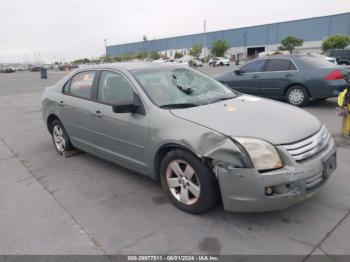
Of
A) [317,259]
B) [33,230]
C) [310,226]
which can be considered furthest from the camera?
[33,230]

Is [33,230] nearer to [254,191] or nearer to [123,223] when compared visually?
[123,223]

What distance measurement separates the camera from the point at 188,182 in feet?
10.5

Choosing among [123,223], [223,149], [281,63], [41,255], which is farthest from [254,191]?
[281,63]

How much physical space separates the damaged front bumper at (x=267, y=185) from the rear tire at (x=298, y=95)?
582 cm

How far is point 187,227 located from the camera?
3.04 meters

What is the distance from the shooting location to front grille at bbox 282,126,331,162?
2820 mm

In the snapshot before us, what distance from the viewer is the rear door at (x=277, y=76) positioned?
8328 millimetres

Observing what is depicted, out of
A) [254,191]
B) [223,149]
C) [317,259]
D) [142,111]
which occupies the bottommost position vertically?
[317,259]

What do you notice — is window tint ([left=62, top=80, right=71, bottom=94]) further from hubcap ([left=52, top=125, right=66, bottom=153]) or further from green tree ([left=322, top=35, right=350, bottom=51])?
green tree ([left=322, top=35, right=350, bottom=51])

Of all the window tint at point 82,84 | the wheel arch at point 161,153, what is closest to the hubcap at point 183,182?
the wheel arch at point 161,153

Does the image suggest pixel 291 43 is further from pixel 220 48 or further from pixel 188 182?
pixel 188 182

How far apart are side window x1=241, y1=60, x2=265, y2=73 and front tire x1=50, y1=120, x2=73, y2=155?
5.98m

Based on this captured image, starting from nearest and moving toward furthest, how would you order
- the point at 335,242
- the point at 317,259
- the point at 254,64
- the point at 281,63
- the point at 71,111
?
the point at 317,259
the point at 335,242
the point at 71,111
the point at 281,63
the point at 254,64

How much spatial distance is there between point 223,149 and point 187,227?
0.88 m
